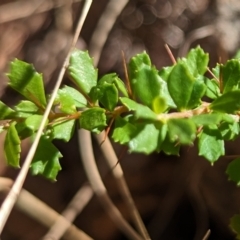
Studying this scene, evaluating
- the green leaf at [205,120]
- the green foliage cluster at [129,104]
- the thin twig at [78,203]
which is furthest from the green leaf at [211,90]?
the thin twig at [78,203]

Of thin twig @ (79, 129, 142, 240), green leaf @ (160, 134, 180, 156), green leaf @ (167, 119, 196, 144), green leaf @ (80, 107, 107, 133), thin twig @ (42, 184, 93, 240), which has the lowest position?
thin twig @ (42, 184, 93, 240)

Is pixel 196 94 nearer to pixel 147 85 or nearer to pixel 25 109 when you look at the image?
pixel 147 85

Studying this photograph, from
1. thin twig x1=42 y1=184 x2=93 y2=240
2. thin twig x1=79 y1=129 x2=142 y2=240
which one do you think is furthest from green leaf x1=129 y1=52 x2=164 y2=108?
thin twig x1=42 y1=184 x2=93 y2=240

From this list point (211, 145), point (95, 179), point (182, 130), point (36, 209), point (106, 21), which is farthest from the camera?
point (106, 21)

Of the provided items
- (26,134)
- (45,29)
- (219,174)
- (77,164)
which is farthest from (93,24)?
(26,134)

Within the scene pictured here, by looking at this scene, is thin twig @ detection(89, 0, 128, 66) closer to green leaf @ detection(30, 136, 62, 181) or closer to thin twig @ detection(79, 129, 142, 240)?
thin twig @ detection(79, 129, 142, 240)

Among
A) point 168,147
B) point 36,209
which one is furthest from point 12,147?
point 36,209

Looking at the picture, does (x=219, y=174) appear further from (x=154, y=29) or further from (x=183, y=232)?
(x=154, y=29)
